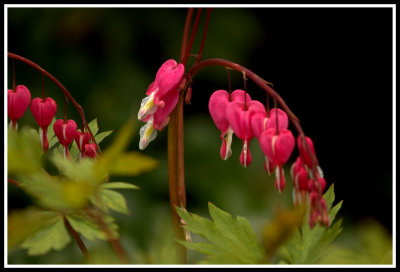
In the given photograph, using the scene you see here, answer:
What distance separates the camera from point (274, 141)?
1012 mm

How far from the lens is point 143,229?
6.70 ft

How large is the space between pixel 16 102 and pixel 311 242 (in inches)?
30.1

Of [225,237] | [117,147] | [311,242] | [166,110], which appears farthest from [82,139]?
[117,147]

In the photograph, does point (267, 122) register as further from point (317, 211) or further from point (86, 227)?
point (86, 227)

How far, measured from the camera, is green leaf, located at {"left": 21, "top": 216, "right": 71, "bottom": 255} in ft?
3.03

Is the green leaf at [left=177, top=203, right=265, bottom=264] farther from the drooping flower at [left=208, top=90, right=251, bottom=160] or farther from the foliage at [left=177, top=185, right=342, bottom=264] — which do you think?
the drooping flower at [left=208, top=90, right=251, bottom=160]

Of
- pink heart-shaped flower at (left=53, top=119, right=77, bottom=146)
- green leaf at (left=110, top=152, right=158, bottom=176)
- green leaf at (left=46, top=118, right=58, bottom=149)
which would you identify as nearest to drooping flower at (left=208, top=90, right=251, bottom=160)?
pink heart-shaped flower at (left=53, top=119, right=77, bottom=146)

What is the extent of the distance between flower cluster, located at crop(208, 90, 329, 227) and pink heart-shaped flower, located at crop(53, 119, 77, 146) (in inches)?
13.6

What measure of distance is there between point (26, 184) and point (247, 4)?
661mm

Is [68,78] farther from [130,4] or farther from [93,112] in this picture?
[130,4]

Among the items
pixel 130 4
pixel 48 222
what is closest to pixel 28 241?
pixel 48 222

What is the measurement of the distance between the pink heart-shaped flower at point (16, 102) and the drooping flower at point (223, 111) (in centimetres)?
46

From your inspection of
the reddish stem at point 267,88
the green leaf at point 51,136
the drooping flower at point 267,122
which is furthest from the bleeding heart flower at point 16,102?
the drooping flower at point 267,122

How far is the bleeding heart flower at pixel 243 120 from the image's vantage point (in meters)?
1.14
